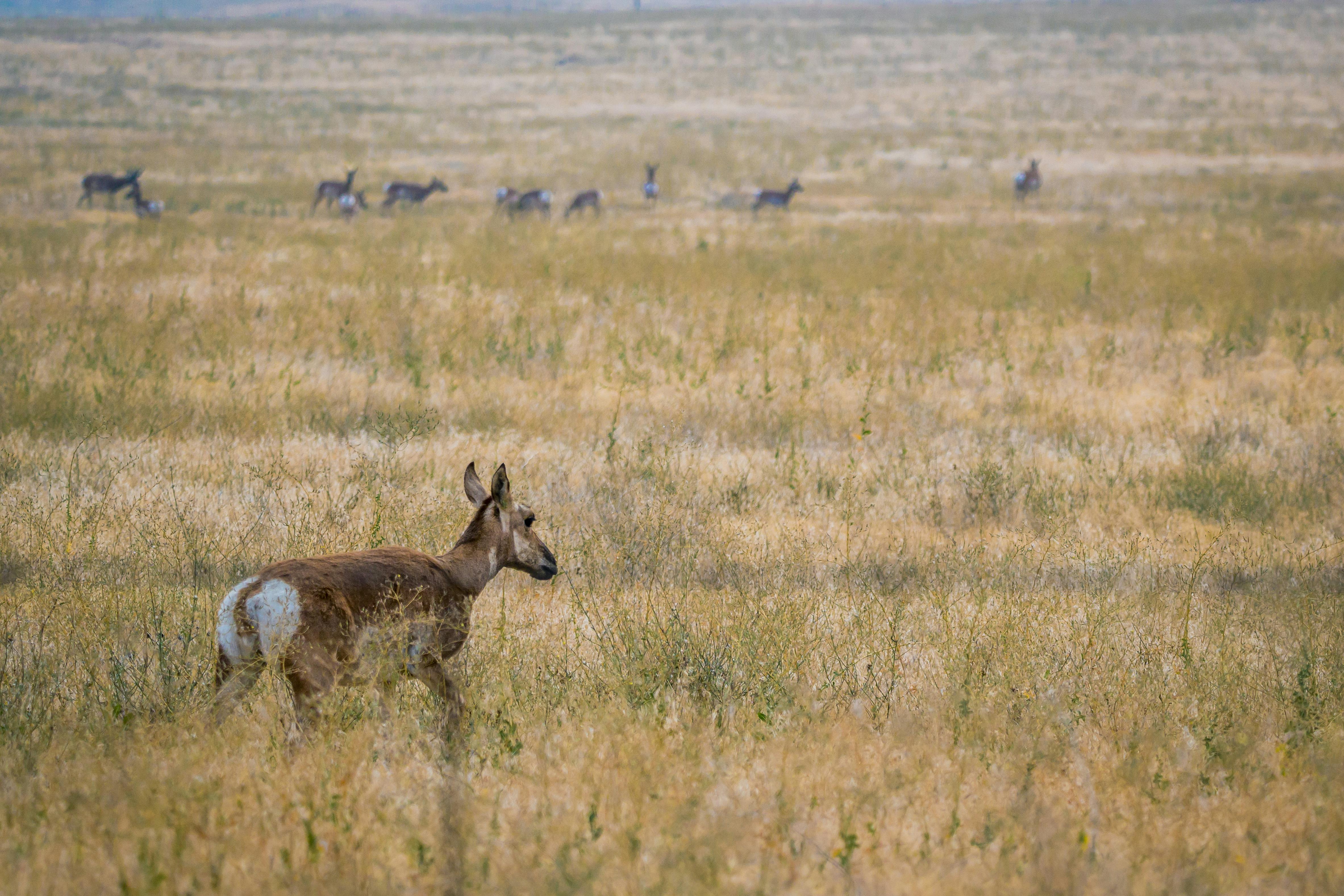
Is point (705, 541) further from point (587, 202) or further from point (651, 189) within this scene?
point (651, 189)

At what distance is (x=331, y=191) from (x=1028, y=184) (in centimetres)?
1880

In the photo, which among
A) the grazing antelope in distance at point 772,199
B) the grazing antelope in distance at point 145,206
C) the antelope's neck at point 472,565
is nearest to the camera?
the antelope's neck at point 472,565

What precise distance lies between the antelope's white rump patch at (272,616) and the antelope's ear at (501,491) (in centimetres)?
110

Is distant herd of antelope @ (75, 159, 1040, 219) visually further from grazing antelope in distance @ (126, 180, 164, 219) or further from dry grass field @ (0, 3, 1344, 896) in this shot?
dry grass field @ (0, 3, 1344, 896)

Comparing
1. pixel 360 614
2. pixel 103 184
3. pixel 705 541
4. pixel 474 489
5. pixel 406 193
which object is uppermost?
pixel 103 184

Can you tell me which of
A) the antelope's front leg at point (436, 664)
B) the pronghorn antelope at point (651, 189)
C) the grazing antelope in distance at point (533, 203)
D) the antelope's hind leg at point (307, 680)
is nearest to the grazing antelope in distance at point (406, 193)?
the grazing antelope in distance at point (533, 203)

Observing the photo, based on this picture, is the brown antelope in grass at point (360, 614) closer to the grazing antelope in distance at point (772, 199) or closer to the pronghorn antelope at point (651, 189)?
the grazing antelope in distance at point (772, 199)

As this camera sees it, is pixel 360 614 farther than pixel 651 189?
No

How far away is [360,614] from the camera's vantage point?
4488mm

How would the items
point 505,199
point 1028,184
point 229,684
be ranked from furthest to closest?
point 1028,184
point 505,199
point 229,684

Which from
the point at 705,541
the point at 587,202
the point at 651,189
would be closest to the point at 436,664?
the point at 705,541

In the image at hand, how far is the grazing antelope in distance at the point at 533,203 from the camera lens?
87.7 feet

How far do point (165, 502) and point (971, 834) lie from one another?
6.11m

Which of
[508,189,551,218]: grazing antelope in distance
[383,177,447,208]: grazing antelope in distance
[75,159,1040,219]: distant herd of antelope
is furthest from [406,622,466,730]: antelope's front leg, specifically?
[383,177,447,208]: grazing antelope in distance
